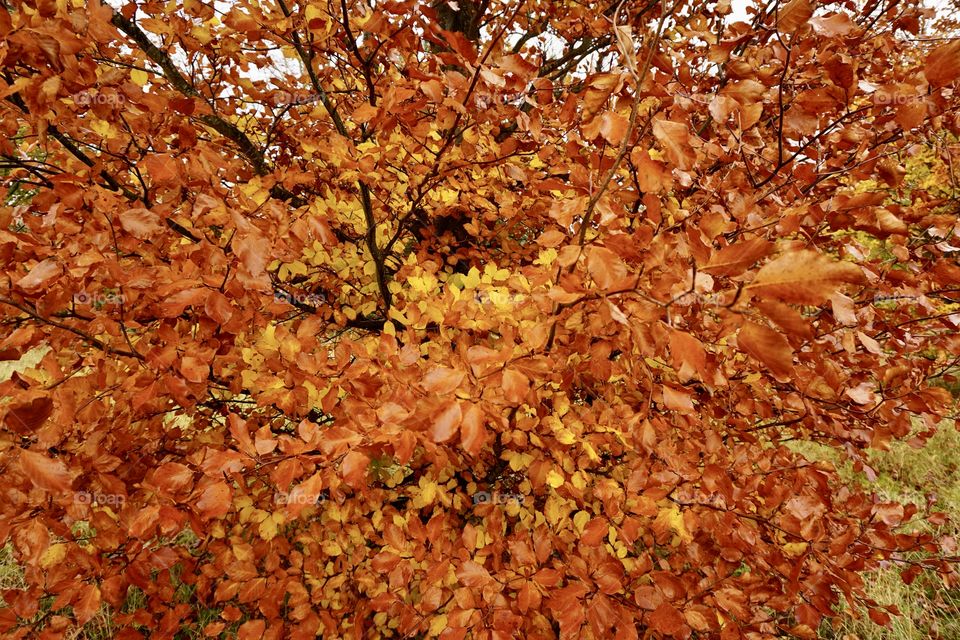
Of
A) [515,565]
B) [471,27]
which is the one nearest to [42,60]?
[515,565]

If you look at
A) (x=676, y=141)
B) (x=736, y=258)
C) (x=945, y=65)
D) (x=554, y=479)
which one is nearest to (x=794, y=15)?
(x=945, y=65)

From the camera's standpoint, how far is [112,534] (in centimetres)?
182

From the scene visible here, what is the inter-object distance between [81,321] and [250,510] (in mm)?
1164

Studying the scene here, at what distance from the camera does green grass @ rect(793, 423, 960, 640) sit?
309 cm

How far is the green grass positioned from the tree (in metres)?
1.01

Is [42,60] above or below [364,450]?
above

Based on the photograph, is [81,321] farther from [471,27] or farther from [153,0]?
[471,27]

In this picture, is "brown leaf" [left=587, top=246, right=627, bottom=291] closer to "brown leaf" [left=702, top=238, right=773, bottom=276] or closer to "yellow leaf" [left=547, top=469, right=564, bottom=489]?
"brown leaf" [left=702, top=238, right=773, bottom=276]

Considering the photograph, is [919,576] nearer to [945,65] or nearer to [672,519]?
[672,519]

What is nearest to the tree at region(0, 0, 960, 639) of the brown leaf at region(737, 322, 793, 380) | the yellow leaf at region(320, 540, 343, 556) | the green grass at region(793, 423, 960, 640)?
the brown leaf at region(737, 322, 793, 380)

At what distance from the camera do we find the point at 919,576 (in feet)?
11.2

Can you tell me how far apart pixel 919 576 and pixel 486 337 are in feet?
12.9

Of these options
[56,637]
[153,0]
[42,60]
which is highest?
[153,0]

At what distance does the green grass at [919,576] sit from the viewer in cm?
309
